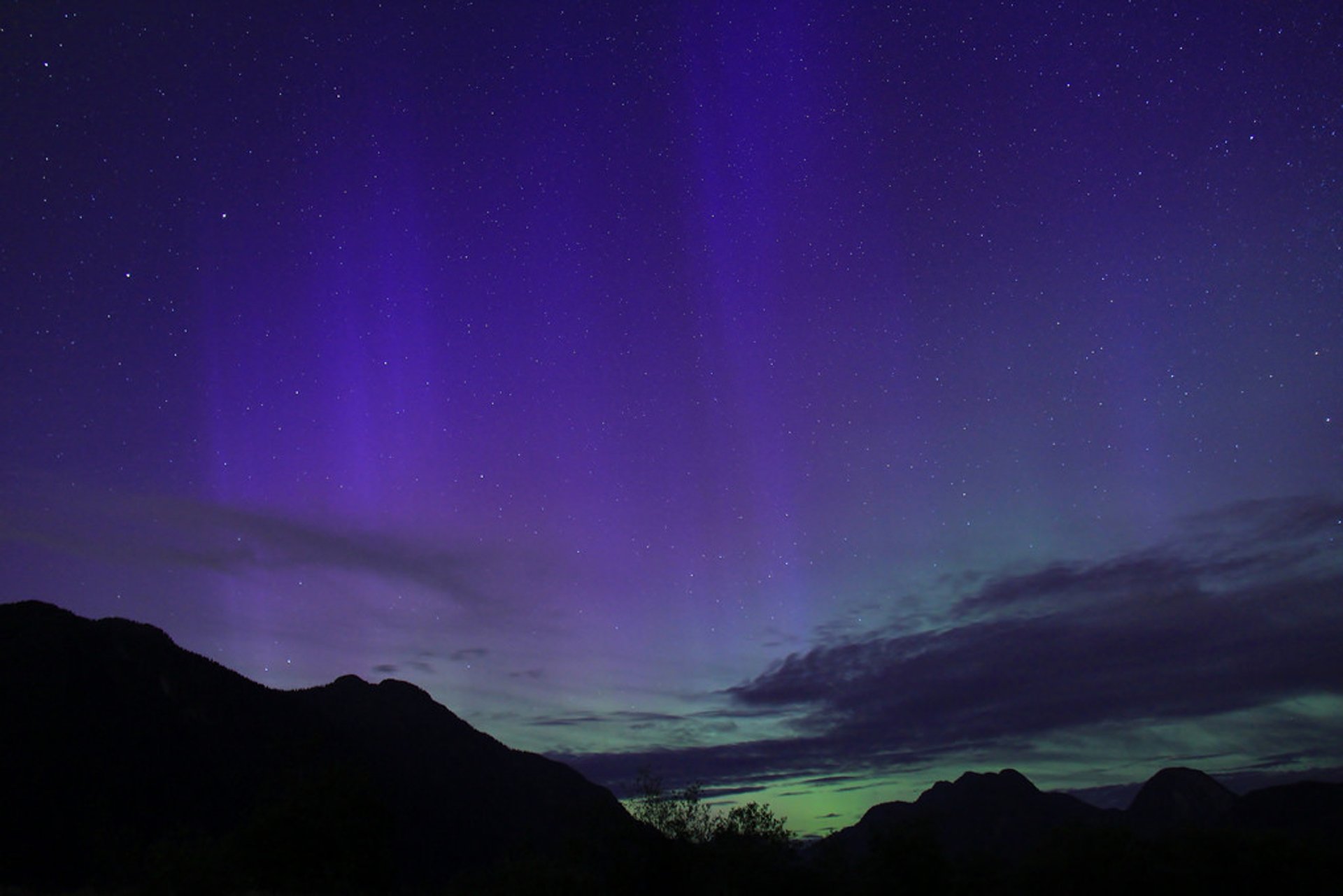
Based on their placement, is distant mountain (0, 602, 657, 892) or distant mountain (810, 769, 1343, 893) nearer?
distant mountain (0, 602, 657, 892)

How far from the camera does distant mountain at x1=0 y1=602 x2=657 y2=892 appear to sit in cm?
5666

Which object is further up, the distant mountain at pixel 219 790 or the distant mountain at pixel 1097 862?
the distant mountain at pixel 219 790

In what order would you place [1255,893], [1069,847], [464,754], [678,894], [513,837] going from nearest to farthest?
[678,894] < [1255,893] < [1069,847] < [513,837] < [464,754]

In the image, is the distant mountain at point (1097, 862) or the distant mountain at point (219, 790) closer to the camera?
the distant mountain at point (219, 790)

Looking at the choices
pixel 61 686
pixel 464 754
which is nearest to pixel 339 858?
pixel 61 686

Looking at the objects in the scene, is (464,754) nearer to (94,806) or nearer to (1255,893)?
(94,806)

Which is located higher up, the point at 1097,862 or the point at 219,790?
the point at 219,790

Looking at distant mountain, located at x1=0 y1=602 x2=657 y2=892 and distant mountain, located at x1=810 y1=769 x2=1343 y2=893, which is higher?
distant mountain, located at x1=0 y1=602 x2=657 y2=892

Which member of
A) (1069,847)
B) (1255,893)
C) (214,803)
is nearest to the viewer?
(1255,893)

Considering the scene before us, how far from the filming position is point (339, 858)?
57.3 metres

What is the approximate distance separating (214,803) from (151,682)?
39.5 metres

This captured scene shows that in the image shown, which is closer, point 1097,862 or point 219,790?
point 1097,862

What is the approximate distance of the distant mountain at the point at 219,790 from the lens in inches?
2231

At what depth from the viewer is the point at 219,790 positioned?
112500 mm
